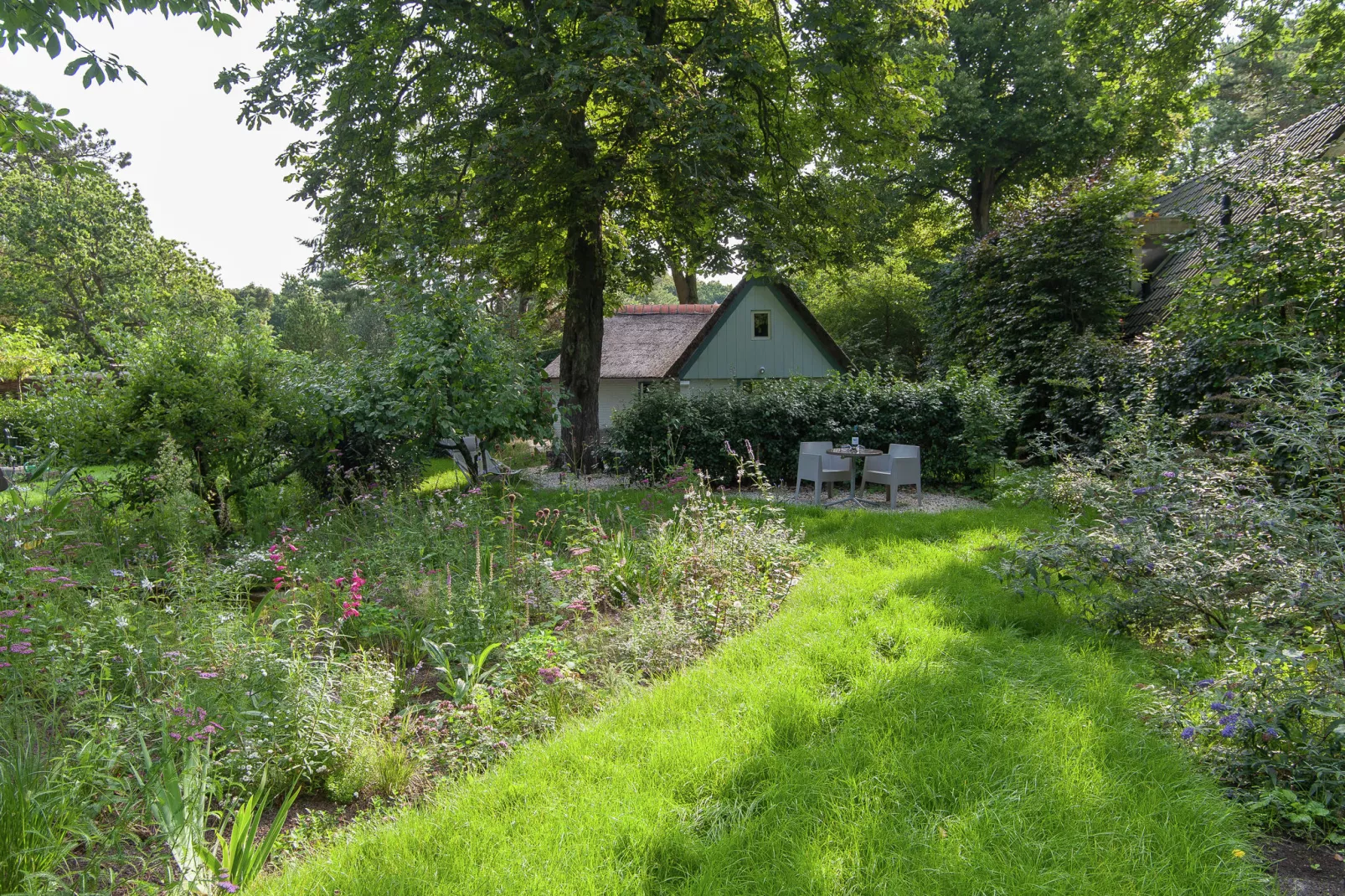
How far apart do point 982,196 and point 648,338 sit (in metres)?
12.9

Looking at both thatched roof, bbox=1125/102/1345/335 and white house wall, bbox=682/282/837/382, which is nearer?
thatched roof, bbox=1125/102/1345/335

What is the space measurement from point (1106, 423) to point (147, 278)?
2821 centimetres

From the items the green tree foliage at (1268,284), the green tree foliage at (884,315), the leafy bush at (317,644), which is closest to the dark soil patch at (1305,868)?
A: the leafy bush at (317,644)

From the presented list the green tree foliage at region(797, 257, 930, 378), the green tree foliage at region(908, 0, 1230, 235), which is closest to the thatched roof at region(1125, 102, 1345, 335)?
the green tree foliage at region(908, 0, 1230, 235)

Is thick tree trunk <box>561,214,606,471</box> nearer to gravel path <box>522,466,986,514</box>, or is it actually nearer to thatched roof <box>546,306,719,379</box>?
gravel path <box>522,466,986,514</box>

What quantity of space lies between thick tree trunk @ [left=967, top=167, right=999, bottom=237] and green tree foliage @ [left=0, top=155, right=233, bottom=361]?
25127 mm

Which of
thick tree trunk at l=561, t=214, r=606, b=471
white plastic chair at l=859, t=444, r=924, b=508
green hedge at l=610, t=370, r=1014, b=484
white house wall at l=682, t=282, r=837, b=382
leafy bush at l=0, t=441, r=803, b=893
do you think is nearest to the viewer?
leafy bush at l=0, t=441, r=803, b=893

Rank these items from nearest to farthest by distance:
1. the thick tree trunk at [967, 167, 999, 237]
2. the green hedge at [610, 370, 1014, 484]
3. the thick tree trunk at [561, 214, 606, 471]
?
the green hedge at [610, 370, 1014, 484], the thick tree trunk at [561, 214, 606, 471], the thick tree trunk at [967, 167, 999, 237]

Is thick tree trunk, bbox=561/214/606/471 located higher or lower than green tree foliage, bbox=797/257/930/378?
lower

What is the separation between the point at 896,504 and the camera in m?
10.2

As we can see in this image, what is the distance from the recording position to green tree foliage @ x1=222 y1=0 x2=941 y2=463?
979 cm

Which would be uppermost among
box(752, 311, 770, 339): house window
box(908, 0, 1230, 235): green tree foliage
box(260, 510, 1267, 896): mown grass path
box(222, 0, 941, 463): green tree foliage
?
box(908, 0, 1230, 235): green tree foliage

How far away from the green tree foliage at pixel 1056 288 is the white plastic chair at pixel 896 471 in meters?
3.07

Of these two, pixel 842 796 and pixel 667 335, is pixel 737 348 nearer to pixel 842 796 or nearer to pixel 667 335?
pixel 667 335
